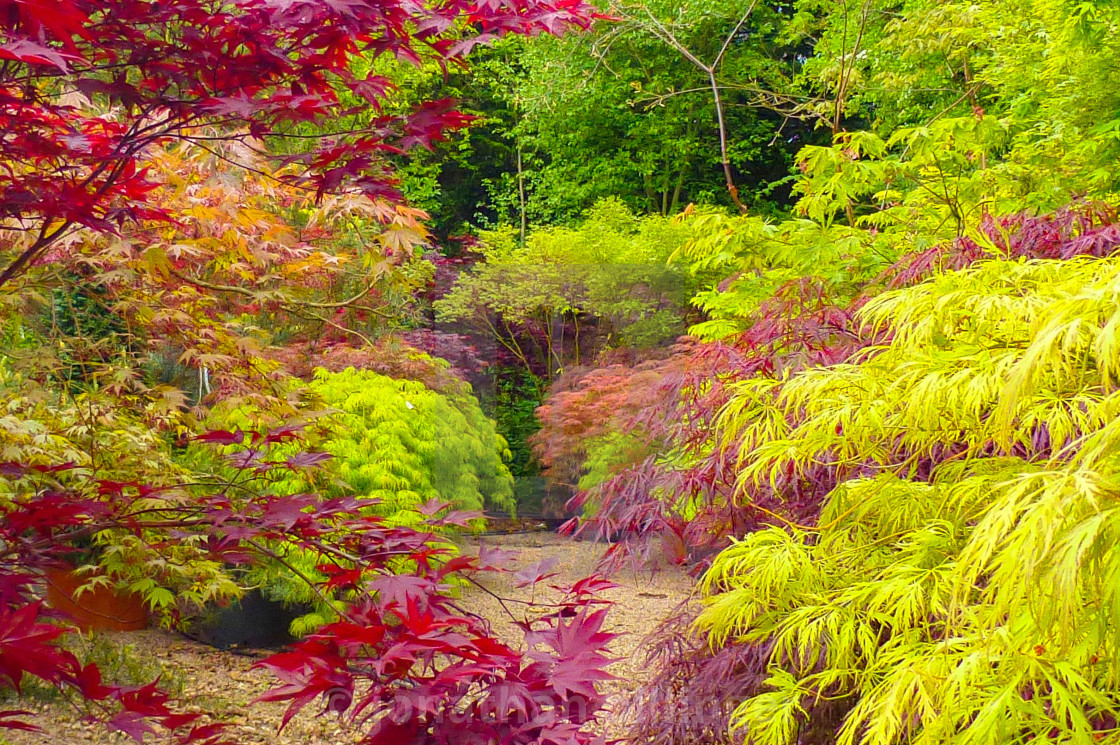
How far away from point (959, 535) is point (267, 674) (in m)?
2.15

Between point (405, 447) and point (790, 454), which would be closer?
point (790, 454)

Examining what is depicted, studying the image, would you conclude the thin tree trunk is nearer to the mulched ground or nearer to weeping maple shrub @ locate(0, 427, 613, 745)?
the mulched ground

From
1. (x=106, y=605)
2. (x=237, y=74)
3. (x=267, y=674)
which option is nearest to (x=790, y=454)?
(x=237, y=74)

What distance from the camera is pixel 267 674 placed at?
102 inches

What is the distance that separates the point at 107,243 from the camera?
1577 mm

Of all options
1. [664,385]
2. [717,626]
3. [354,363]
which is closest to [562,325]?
[354,363]

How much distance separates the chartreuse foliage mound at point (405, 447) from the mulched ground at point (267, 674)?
0.98ft

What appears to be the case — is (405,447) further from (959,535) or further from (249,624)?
(959,535)

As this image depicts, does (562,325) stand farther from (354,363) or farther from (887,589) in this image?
(887,589)

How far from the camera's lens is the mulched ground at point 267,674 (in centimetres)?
220

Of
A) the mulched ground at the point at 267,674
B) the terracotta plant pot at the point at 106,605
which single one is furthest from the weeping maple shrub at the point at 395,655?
the terracotta plant pot at the point at 106,605

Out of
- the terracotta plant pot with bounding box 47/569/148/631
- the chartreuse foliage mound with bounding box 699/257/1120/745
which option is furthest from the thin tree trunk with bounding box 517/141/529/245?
the chartreuse foliage mound with bounding box 699/257/1120/745

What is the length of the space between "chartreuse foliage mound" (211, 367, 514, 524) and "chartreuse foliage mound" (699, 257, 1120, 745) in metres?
1.77

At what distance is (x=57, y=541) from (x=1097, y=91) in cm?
282
